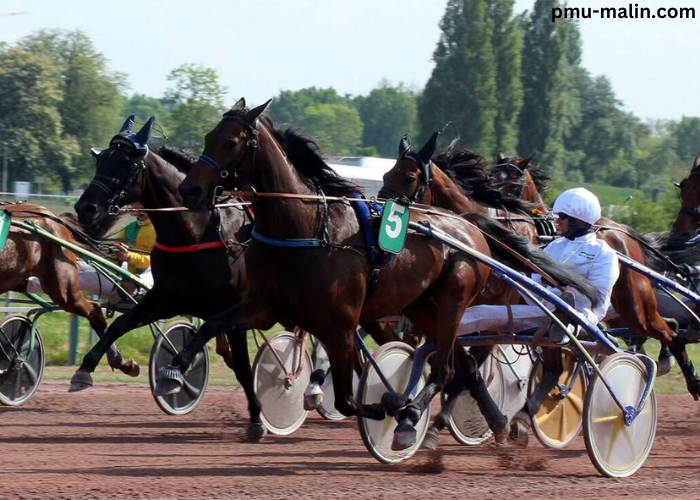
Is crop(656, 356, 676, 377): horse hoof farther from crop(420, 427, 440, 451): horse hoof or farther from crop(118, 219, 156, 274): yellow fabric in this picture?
crop(118, 219, 156, 274): yellow fabric

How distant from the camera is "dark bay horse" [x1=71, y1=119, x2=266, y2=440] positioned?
6938 mm

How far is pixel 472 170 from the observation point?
8.48 meters

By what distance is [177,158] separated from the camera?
24.4 ft

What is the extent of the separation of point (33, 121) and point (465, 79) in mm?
16739

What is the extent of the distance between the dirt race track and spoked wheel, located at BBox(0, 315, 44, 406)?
0.14 m

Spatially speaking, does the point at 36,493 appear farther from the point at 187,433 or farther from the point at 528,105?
the point at 528,105

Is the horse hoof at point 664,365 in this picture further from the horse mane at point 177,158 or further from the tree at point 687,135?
the tree at point 687,135

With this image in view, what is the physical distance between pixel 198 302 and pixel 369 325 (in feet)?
4.51

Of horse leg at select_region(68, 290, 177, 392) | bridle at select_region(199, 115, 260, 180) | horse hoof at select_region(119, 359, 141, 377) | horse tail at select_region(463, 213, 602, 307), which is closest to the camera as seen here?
bridle at select_region(199, 115, 260, 180)

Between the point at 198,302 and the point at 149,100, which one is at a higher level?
the point at 149,100

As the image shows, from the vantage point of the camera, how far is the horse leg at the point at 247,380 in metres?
7.06

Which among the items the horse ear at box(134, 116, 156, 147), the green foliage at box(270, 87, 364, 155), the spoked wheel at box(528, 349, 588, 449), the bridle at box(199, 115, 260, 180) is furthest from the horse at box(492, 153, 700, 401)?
the green foliage at box(270, 87, 364, 155)

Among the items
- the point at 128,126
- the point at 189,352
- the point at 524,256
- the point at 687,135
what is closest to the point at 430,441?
the point at 524,256

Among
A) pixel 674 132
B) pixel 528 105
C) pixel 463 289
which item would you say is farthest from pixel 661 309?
pixel 674 132
